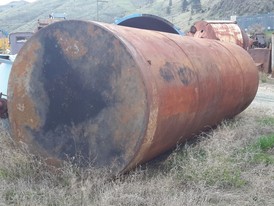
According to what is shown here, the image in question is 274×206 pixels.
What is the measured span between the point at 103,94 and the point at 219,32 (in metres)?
9.87

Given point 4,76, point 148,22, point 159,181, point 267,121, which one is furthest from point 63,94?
point 148,22

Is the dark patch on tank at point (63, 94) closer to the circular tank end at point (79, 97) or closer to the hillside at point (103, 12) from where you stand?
the circular tank end at point (79, 97)

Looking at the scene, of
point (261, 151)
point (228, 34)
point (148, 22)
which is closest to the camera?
point (261, 151)

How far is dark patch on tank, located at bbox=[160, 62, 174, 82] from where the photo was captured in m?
3.65

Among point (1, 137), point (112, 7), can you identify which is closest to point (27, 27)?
point (112, 7)

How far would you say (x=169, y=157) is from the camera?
13.8 feet

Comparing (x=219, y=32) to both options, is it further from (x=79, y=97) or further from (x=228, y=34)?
(x=79, y=97)

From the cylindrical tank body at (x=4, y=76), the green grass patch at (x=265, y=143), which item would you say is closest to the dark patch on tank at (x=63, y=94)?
the cylindrical tank body at (x=4, y=76)

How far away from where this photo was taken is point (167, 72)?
3.73 metres

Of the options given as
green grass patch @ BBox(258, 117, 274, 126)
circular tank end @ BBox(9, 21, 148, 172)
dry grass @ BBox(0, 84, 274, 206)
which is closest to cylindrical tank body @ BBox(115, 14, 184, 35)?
Answer: green grass patch @ BBox(258, 117, 274, 126)

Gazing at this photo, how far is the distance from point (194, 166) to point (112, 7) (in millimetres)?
89271

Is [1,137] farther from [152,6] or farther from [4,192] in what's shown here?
[152,6]

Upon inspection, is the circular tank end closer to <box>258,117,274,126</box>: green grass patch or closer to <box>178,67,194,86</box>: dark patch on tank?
<box>178,67,194,86</box>: dark patch on tank

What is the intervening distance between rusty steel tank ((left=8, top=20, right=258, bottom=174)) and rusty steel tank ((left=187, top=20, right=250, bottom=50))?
8498 millimetres
